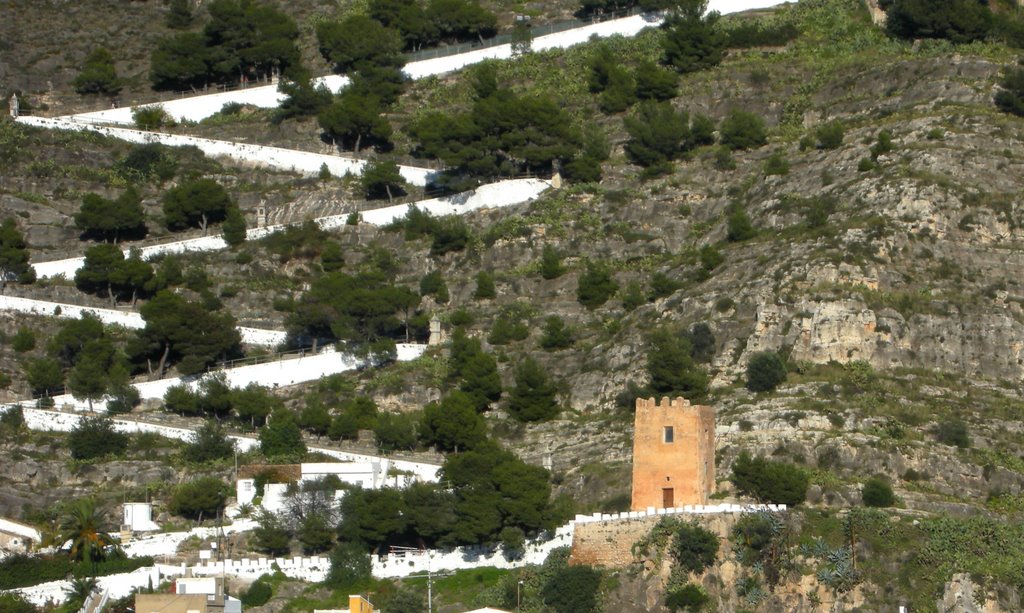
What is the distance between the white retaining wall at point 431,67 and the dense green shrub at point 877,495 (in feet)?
122

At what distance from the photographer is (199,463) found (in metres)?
82.6

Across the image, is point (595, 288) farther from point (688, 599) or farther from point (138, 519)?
point (688, 599)

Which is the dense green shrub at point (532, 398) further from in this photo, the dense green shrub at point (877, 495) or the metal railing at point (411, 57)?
the metal railing at point (411, 57)

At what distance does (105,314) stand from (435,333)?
11.4 metres

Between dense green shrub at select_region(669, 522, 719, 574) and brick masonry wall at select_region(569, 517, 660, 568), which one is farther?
brick masonry wall at select_region(569, 517, 660, 568)

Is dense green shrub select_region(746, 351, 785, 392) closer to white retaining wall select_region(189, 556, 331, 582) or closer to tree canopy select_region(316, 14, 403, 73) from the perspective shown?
white retaining wall select_region(189, 556, 331, 582)

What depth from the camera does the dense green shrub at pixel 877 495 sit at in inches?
2842

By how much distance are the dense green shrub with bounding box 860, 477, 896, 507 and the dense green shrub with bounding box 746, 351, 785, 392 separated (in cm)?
577

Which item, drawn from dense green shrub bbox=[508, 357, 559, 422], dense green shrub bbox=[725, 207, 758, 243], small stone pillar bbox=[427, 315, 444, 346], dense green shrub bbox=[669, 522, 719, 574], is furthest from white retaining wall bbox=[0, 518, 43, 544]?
dense green shrub bbox=[725, 207, 758, 243]

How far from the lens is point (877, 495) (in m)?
72.2

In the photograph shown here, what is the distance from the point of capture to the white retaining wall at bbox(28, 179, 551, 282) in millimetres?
94000

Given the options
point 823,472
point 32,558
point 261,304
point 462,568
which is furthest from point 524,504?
point 261,304

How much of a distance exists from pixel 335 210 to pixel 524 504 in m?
25.0

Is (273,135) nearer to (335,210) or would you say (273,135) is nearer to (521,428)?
(335,210)
